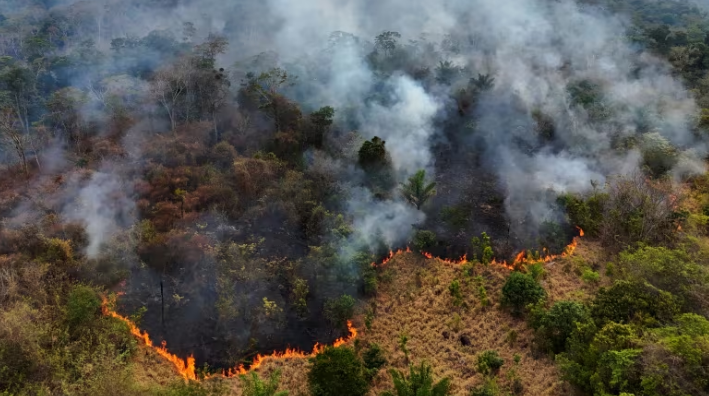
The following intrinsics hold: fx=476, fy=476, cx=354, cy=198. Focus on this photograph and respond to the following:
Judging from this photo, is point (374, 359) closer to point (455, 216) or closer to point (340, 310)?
point (340, 310)

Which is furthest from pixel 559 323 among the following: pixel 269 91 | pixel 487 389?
pixel 269 91

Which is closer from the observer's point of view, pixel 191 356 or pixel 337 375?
pixel 337 375

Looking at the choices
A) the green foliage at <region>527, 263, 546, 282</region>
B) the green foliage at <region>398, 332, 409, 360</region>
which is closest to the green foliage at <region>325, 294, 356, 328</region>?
the green foliage at <region>398, 332, 409, 360</region>

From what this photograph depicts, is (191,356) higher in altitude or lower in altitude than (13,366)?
higher

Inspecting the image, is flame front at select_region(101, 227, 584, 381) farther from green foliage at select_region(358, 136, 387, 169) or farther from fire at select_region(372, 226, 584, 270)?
→ green foliage at select_region(358, 136, 387, 169)

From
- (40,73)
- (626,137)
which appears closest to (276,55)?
(40,73)

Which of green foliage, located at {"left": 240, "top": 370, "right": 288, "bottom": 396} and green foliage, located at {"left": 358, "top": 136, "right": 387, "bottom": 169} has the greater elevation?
green foliage, located at {"left": 358, "top": 136, "right": 387, "bottom": 169}

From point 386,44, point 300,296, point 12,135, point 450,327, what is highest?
point 386,44

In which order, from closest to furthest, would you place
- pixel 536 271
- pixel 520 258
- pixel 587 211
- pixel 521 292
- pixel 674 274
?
pixel 674 274
pixel 521 292
pixel 536 271
pixel 520 258
pixel 587 211
